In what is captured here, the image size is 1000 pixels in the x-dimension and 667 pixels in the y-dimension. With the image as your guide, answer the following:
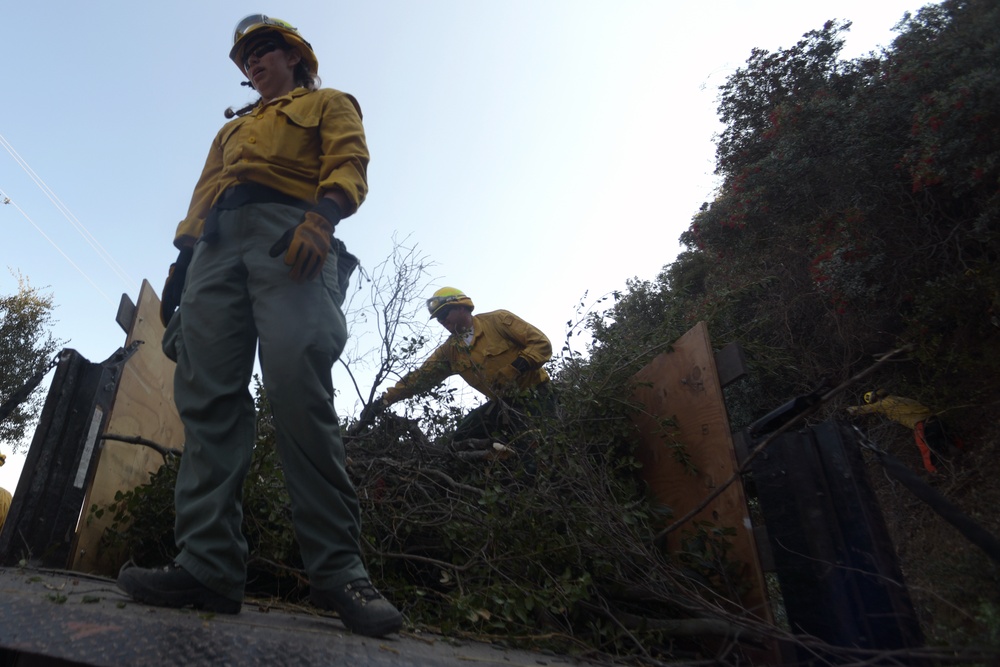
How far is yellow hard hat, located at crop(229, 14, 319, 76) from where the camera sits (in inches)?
91.0

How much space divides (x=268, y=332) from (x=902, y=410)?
5.34 metres

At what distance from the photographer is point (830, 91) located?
7.93 metres

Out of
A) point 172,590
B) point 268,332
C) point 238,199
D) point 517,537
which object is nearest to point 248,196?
point 238,199

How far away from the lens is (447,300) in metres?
4.84

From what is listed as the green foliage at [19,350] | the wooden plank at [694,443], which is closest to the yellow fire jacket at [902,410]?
the wooden plank at [694,443]

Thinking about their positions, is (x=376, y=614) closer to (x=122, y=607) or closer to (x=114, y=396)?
(x=122, y=607)

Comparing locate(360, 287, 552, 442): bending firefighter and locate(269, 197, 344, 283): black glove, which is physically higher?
locate(360, 287, 552, 442): bending firefighter

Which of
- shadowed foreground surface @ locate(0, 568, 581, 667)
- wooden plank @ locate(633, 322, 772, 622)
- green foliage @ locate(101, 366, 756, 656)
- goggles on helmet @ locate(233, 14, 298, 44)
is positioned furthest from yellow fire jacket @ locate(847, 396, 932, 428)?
goggles on helmet @ locate(233, 14, 298, 44)

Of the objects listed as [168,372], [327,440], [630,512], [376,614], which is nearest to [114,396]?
[168,372]

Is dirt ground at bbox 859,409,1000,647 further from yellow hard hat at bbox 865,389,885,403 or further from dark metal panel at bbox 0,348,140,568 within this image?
dark metal panel at bbox 0,348,140,568

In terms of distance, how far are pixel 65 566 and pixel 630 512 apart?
2212 mm

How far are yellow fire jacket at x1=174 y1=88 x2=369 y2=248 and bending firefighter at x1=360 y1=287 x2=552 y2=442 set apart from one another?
1.64 meters

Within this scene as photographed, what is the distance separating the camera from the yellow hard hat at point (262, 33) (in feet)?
7.59

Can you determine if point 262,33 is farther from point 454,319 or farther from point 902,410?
point 902,410
